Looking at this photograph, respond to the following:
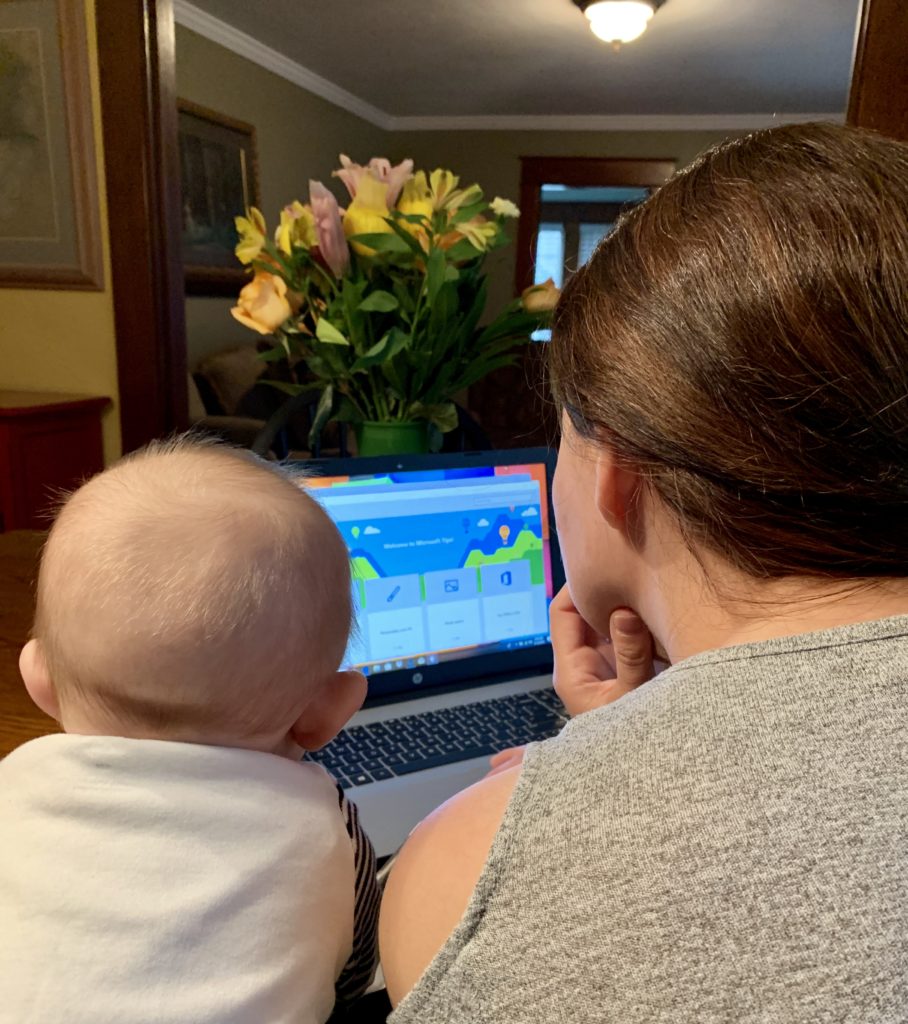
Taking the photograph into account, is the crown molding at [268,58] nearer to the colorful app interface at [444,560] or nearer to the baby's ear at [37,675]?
the colorful app interface at [444,560]

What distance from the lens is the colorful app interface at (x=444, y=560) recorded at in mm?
1162

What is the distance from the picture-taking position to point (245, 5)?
Result: 4.13 m

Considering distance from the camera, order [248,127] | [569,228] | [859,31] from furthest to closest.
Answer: [569,228] → [248,127] → [859,31]

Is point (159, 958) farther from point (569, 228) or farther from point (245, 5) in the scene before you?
point (569, 228)

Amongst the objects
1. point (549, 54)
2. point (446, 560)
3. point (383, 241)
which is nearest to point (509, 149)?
point (549, 54)

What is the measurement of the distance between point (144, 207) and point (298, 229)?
0.70m

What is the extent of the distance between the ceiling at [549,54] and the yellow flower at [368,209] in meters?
3.40

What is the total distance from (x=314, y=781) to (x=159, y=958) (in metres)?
0.17

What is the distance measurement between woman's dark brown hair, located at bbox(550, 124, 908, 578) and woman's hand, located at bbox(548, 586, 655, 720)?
0.74 ft

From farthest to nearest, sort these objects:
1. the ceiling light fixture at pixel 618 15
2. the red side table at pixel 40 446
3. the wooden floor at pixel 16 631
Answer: the ceiling light fixture at pixel 618 15
the red side table at pixel 40 446
the wooden floor at pixel 16 631

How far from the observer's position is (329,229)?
1162mm

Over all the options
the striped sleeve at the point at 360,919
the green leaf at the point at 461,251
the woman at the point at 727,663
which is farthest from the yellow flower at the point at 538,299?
the striped sleeve at the point at 360,919

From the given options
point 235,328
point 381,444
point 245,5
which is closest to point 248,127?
point 245,5

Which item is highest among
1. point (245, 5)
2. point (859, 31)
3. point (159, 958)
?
point (245, 5)
